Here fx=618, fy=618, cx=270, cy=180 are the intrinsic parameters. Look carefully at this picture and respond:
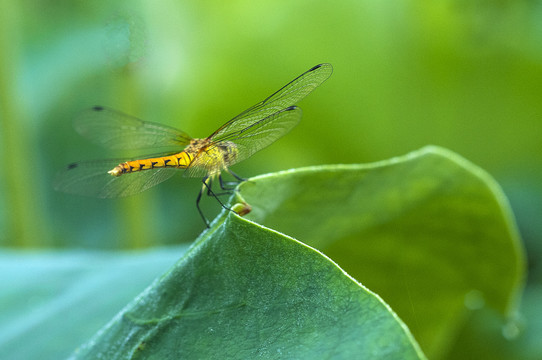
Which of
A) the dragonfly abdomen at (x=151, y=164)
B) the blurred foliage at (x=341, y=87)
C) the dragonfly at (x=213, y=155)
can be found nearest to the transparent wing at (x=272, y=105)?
the dragonfly at (x=213, y=155)

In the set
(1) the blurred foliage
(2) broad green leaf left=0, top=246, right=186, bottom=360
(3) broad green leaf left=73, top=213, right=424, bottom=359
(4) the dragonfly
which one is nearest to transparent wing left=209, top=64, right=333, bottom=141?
(4) the dragonfly

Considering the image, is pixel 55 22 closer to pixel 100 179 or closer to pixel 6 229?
pixel 6 229

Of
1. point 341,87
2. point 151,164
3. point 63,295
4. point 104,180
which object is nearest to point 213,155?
point 151,164

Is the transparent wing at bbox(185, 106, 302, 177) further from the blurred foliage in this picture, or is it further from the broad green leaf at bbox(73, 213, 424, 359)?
the blurred foliage

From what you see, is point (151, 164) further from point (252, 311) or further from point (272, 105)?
point (252, 311)

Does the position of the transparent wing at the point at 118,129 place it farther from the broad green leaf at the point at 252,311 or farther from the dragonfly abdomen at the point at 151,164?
the broad green leaf at the point at 252,311
